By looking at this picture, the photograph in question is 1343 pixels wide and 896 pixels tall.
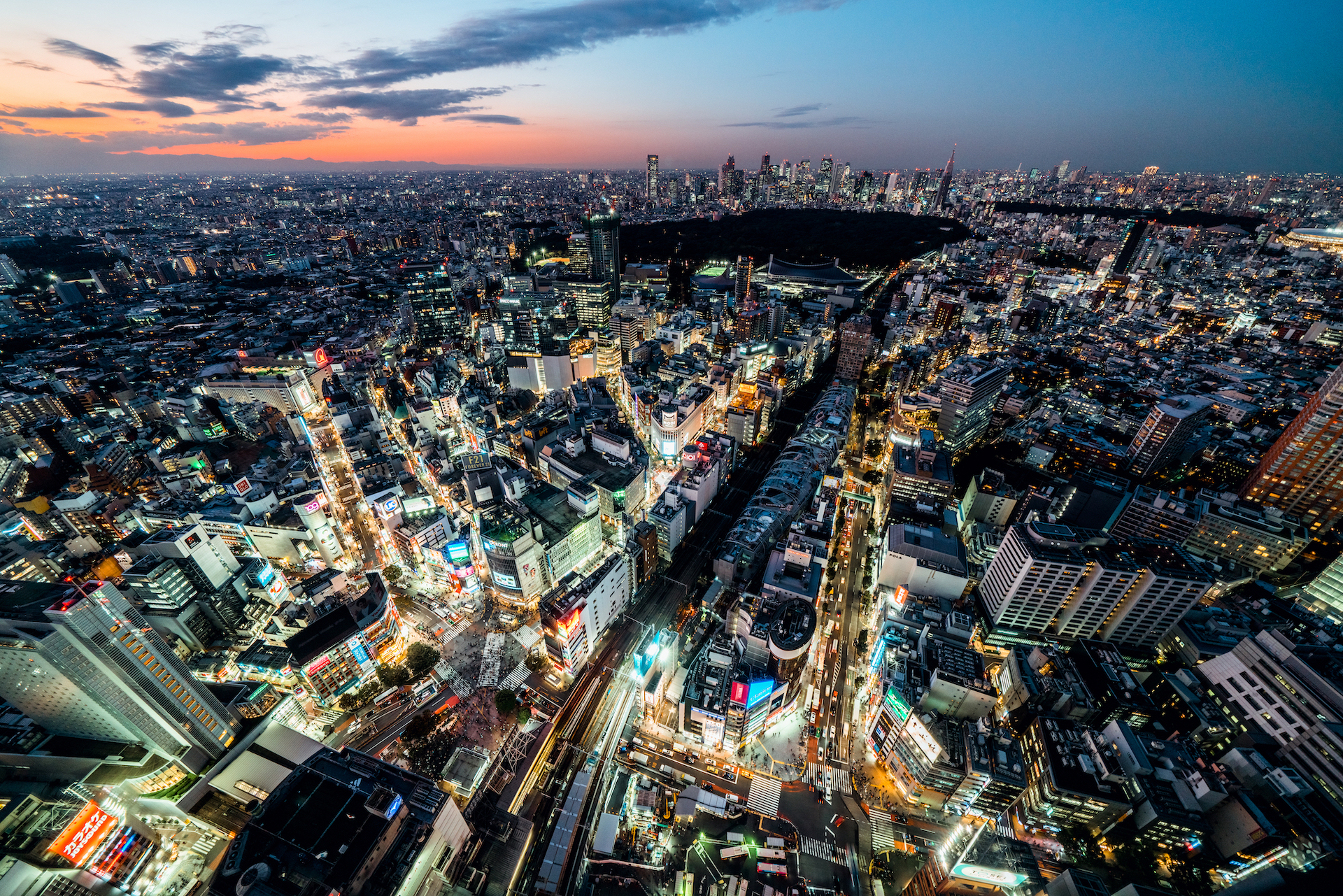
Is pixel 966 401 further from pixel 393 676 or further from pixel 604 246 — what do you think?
pixel 604 246

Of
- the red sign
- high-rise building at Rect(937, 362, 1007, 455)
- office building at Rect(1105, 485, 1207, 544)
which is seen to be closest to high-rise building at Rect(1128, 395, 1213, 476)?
office building at Rect(1105, 485, 1207, 544)

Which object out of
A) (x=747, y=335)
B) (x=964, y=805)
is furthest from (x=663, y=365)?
(x=964, y=805)

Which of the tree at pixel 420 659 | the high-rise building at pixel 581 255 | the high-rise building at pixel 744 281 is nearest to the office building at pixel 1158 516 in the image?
the tree at pixel 420 659

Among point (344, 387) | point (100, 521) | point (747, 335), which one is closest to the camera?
point (100, 521)

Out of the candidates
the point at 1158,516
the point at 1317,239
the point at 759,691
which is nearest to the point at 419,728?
the point at 759,691

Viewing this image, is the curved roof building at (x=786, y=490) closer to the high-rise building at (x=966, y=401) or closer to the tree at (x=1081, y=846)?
the high-rise building at (x=966, y=401)

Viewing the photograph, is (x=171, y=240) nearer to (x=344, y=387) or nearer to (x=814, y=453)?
(x=344, y=387)
